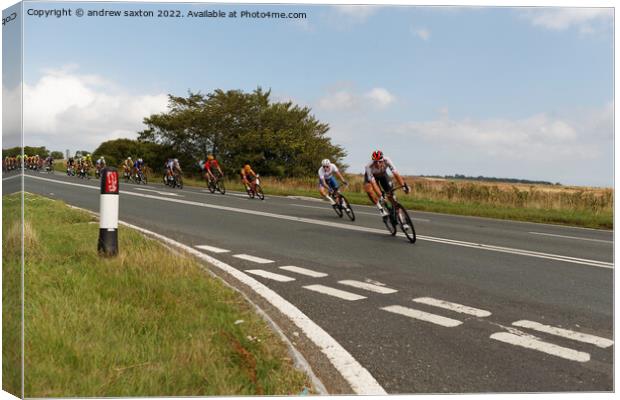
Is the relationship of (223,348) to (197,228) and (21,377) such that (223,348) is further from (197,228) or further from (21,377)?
(197,228)

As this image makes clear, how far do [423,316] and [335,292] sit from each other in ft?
3.92

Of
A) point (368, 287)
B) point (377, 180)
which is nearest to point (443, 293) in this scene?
point (368, 287)

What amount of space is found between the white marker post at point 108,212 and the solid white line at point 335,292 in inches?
82.2

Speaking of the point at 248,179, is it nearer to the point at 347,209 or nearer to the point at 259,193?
the point at 259,193

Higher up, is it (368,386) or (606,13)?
(606,13)

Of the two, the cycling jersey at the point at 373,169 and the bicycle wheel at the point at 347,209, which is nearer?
the cycling jersey at the point at 373,169

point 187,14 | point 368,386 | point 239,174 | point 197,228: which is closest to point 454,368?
point 368,386

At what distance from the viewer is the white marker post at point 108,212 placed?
17.4 feet

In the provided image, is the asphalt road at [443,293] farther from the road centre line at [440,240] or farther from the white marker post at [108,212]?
the white marker post at [108,212]

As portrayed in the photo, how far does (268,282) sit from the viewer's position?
618cm

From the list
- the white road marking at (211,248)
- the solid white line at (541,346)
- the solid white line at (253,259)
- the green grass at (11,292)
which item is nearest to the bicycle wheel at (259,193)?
the white road marking at (211,248)

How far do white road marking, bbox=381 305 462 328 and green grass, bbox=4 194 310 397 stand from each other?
1.39 m

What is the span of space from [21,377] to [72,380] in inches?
11.3

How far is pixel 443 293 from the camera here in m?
5.75
